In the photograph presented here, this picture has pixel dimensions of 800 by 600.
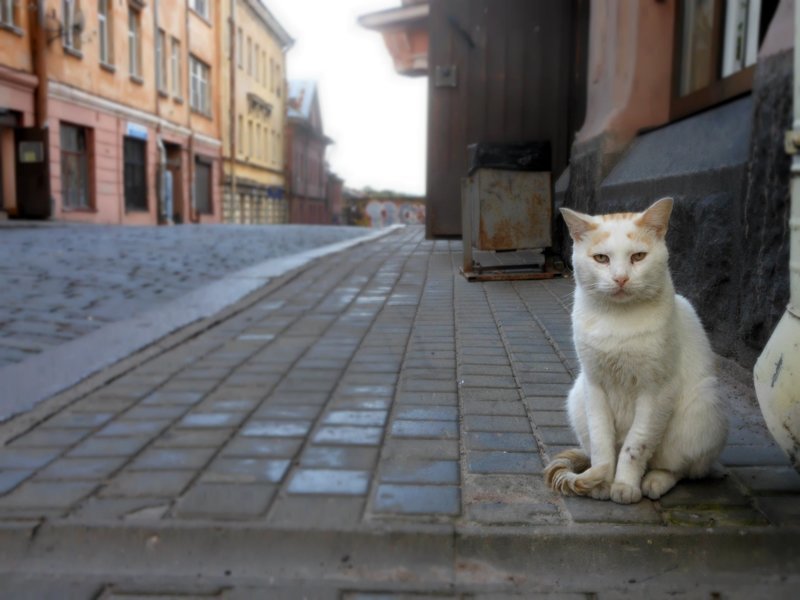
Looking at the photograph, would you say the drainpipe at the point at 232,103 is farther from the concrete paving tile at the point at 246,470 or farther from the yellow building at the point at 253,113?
the concrete paving tile at the point at 246,470

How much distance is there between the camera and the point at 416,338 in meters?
4.73

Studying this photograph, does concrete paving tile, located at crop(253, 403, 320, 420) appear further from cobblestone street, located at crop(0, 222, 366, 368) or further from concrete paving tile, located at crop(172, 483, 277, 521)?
cobblestone street, located at crop(0, 222, 366, 368)

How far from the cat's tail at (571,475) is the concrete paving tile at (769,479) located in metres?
0.50

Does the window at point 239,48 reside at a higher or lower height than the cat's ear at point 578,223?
higher

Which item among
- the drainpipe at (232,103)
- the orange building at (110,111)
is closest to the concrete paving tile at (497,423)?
the orange building at (110,111)

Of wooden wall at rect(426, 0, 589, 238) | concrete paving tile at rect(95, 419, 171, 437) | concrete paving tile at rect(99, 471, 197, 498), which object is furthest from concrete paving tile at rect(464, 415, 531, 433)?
wooden wall at rect(426, 0, 589, 238)

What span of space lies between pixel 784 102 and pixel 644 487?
1803 millimetres

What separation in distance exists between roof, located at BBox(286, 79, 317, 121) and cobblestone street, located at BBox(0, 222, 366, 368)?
121 ft

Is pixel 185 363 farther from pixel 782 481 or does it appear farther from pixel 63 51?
pixel 63 51

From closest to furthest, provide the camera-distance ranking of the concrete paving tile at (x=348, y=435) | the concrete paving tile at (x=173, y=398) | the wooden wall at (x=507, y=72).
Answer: the concrete paving tile at (x=348, y=435) → the concrete paving tile at (x=173, y=398) → the wooden wall at (x=507, y=72)

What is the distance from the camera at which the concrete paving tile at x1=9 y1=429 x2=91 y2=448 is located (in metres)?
2.82

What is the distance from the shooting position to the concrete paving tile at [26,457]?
2.62 m

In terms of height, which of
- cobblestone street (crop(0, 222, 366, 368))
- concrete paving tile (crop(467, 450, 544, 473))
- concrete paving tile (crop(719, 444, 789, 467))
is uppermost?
cobblestone street (crop(0, 222, 366, 368))

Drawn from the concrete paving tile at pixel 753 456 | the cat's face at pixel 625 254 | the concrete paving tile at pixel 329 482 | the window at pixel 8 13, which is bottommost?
the concrete paving tile at pixel 329 482
